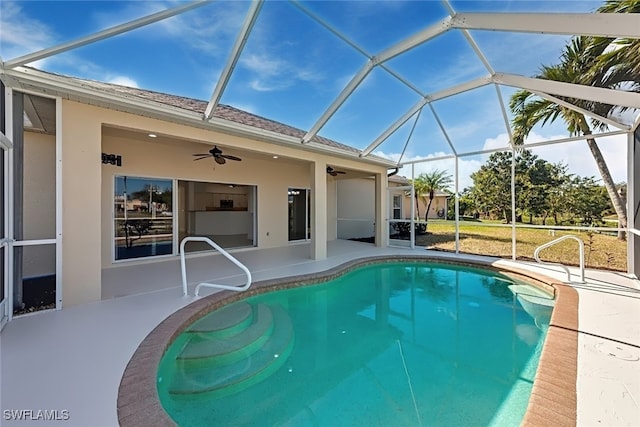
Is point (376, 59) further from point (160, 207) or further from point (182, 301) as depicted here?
point (160, 207)

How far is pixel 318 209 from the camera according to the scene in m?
8.59

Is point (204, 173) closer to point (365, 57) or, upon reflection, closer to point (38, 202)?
point (38, 202)

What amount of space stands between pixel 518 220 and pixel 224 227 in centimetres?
1179

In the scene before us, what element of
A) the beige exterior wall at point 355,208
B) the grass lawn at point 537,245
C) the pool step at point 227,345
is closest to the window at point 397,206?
the beige exterior wall at point 355,208

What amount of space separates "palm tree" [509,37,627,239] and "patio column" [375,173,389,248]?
4411 mm

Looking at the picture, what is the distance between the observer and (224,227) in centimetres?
1373

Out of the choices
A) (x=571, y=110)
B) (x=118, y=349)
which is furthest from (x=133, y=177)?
(x=571, y=110)

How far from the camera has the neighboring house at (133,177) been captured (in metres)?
4.32

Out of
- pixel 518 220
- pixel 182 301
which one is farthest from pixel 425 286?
pixel 182 301

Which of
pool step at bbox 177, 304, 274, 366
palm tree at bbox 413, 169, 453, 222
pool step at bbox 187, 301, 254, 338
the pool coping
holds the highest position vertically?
palm tree at bbox 413, 169, 453, 222

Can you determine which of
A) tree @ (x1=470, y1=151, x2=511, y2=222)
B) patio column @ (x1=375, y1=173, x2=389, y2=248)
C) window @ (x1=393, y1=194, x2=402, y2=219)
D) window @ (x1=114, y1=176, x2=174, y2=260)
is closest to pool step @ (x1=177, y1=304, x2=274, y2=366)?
window @ (x1=114, y1=176, x2=174, y2=260)

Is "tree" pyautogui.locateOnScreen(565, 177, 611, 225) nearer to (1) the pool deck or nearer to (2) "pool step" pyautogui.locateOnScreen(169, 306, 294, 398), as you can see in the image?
(1) the pool deck

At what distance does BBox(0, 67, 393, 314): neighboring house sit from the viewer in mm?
4324

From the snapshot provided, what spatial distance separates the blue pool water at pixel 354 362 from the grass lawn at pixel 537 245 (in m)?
3.66
